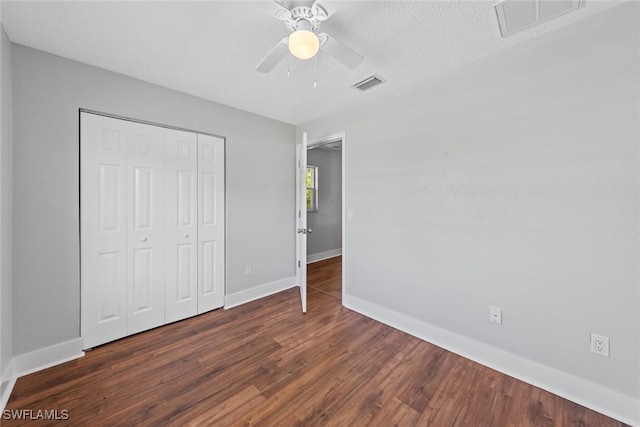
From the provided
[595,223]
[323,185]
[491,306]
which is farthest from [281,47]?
[323,185]

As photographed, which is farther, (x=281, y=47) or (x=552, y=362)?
(x=552, y=362)

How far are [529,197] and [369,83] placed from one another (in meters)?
1.65

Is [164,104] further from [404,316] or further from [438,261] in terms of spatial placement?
[404,316]

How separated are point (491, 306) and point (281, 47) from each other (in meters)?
2.38

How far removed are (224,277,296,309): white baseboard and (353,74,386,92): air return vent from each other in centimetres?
265

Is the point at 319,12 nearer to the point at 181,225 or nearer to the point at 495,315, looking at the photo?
→ the point at 181,225

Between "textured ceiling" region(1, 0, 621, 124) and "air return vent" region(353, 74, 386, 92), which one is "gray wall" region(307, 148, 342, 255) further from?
"textured ceiling" region(1, 0, 621, 124)

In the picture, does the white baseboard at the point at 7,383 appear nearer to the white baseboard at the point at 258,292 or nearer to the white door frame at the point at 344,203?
the white baseboard at the point at 258,292

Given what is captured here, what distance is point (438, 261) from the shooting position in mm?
2189

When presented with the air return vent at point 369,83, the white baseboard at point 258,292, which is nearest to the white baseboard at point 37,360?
the white baseboard at point 258,292

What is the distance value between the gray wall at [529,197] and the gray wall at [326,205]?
2.59m

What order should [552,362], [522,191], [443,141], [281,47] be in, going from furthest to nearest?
[443,141] → [522,191] → [552,362] → [281,47]

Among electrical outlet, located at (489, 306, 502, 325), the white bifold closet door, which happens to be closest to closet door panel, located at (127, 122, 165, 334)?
the white bifold closet door

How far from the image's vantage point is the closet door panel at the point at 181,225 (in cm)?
248
